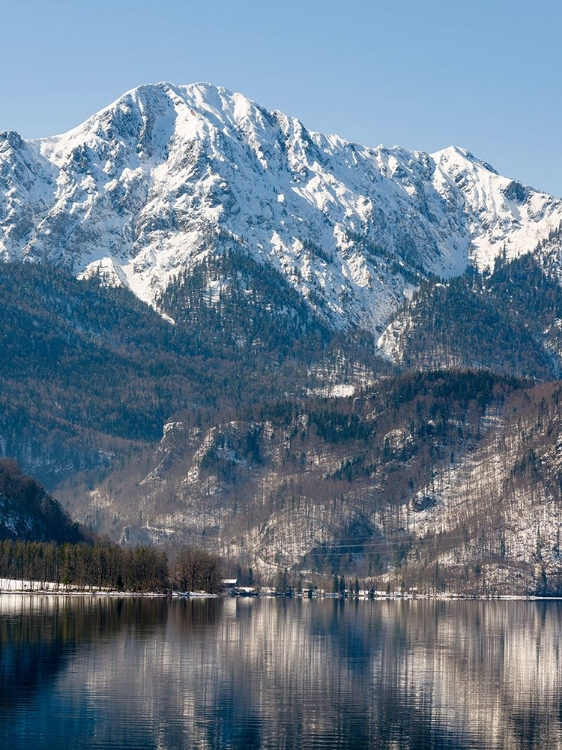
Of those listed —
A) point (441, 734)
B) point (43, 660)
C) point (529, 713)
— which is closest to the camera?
point (441, 734)

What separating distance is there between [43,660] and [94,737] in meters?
50.4

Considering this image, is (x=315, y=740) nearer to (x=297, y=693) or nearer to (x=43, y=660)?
(x=297, y=693)

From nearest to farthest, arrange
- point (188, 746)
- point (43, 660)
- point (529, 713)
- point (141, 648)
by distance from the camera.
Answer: point (188, 746) < point (529, 713) < point (43, 660) < point (141, 648)

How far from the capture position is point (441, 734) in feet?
454

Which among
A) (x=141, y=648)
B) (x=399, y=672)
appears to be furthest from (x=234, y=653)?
(x=399, y=672)

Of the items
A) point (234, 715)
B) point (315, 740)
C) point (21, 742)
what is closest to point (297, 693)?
point (234, 715)

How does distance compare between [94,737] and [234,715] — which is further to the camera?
[234,715]

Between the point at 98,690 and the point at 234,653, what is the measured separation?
45071 millimetres

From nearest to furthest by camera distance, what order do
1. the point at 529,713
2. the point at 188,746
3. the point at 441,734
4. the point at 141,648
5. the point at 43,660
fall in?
1. the point at 188,746
2. the point at 441,734
3. the point at 529,713
4. the point at 43,660
5. the point at 141,648

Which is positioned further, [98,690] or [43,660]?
[43,660]

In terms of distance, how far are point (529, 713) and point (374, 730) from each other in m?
21.8

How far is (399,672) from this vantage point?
185250mm

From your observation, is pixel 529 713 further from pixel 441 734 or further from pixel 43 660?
pixel 43 660

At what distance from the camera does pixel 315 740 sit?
133 m
